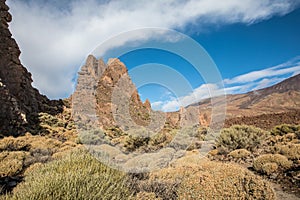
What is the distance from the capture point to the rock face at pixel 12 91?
19.1 metres

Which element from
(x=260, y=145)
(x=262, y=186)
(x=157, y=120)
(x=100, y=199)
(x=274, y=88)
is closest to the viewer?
(x=100, y=199)

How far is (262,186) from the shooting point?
14.8 feet

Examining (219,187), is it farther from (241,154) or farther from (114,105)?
(114,105)

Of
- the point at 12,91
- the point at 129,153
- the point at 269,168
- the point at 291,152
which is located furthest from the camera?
the point at 12,91

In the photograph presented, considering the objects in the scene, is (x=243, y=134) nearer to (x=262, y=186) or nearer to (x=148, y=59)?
(x=148, y=59)

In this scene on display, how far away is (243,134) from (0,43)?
922 inches

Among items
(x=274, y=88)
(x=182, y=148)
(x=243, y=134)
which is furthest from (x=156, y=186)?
(x=274, y=88)

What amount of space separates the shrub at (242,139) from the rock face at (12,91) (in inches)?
618

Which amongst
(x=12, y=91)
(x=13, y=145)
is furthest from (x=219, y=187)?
(x=12, y=91)

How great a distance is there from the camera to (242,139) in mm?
12883

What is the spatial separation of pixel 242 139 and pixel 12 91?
22.1 metres

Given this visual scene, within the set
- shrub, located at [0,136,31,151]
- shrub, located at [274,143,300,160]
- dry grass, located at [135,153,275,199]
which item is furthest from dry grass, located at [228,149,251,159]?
shrub, located at [0,136,31,151]

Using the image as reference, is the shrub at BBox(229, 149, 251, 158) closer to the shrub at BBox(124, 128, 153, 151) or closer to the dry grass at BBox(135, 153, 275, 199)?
the shrub at BBox(124, 128, 153, 151)

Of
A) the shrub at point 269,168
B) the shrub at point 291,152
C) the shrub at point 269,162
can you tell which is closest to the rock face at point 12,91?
the shrub at point 269,162
